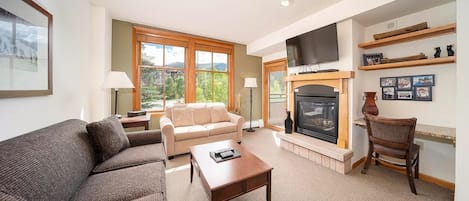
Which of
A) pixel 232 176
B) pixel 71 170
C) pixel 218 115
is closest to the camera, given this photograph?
pixel 71 170

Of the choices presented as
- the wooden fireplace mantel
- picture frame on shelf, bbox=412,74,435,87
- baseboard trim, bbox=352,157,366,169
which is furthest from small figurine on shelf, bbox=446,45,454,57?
baseboard trim, bbox=352,157,366,169

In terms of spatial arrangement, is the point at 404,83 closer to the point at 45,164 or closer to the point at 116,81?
the point at 45,164

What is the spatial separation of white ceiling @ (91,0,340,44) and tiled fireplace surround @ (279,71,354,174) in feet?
3.76

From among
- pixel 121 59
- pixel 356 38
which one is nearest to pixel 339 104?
A: pixel 356 38

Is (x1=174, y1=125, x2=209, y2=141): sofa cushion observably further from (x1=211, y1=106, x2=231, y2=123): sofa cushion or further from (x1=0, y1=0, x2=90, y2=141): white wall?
(x1=0, y1=0, x2=90, y2=141): white wall

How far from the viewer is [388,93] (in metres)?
2.45

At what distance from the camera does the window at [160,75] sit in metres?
3.59

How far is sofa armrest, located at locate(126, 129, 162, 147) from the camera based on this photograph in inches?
81.3

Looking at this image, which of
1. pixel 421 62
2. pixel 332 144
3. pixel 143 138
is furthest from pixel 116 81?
pixel 421 62

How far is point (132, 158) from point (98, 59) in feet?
7.06

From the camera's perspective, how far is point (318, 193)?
1.83 m

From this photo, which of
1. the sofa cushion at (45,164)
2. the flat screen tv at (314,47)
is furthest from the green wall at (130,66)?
the sofa cushion at (45,164)

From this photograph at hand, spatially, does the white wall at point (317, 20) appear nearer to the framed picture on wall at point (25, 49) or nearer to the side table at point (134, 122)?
the side table at point (134, 122)

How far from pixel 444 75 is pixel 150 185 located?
3444 millimetres
